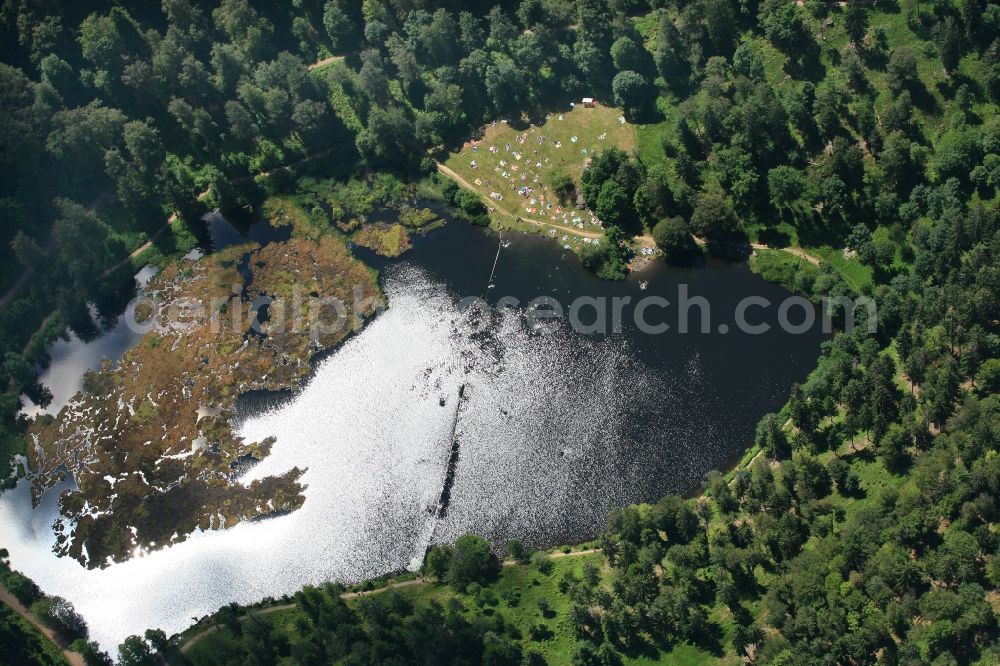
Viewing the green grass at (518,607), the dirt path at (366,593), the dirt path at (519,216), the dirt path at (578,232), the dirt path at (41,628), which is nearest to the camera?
the green grass at (518,607)

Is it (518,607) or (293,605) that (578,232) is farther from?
(293,605)

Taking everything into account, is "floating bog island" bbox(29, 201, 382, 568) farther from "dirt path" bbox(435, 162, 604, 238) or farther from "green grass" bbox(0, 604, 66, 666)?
"dirt path" bbox(435, 162, 604, 238)

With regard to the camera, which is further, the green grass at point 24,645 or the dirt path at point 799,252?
the dirt path at point 799,252

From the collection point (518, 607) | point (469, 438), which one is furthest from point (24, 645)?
point (518, 607)

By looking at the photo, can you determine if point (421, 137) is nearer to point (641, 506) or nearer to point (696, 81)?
point (696, 81)

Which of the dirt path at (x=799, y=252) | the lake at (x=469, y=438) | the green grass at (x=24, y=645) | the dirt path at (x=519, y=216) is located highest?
the dirt path at (x=519, y=216)

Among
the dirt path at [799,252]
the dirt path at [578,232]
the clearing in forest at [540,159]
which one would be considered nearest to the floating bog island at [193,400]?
the dirt path at [578,232]

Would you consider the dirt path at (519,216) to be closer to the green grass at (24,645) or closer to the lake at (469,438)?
the lake at (469,438)
